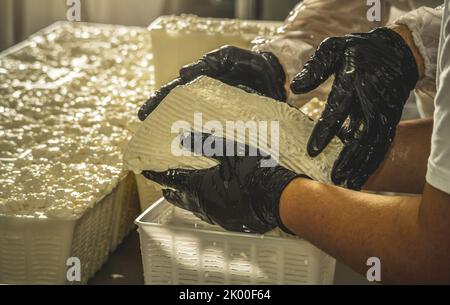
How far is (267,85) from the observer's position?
1.54 metres

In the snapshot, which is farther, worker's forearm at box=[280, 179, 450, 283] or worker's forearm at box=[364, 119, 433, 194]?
worker's forearm at box=[364, 119, 433, 194]

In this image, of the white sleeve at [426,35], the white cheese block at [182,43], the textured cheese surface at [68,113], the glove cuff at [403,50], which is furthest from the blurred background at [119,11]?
the glove cuff at [403,50]

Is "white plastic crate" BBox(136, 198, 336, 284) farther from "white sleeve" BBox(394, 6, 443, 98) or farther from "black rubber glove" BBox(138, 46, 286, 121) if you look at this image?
"white sleeve" BBox(394, 6, 443, 98)

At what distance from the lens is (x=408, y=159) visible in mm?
1523

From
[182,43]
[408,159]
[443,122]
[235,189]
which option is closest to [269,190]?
[235,189]

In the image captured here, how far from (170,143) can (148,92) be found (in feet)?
2.85

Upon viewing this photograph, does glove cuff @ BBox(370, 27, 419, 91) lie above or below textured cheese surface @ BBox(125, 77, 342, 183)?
above

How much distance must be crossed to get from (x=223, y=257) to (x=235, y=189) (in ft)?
0.52

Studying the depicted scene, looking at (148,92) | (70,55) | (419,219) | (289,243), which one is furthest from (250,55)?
(70,55)

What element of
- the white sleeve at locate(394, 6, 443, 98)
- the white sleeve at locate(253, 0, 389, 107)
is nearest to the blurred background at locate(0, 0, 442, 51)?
the white sleeve at locate(253, 0, 389, 107)

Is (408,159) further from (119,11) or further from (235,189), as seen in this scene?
(119,11)

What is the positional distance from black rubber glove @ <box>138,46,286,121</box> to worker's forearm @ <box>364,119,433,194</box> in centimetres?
Answer: 25

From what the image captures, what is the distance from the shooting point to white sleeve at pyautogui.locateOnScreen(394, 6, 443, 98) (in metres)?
1.34

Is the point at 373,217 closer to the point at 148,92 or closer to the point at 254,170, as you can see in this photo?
the point at 254,170
